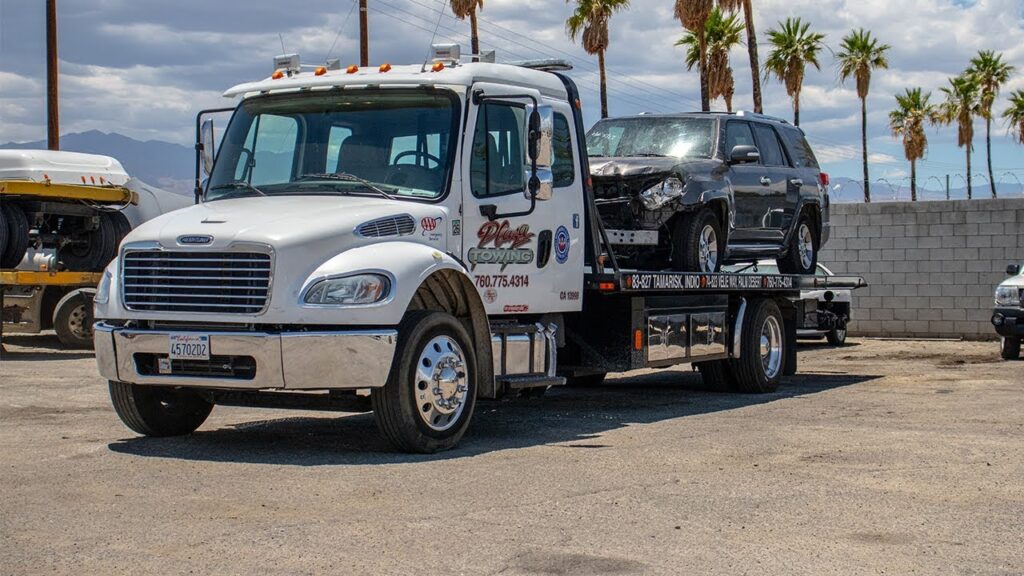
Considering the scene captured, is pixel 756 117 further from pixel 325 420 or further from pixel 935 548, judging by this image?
pixel 935 548

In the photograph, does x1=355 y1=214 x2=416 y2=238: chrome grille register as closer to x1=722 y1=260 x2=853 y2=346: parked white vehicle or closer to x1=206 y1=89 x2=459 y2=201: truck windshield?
x1=206 y1=89 x2=459 y2=201: truck windshield

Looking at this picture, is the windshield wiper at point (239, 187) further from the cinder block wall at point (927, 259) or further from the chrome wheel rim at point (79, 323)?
the cinder block wall at point (927, 259)

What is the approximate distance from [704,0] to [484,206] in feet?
85.5

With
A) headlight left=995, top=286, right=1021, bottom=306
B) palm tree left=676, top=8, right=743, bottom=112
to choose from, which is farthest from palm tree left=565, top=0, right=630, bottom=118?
headlight left=995, top=286, right=1021, bottom=306

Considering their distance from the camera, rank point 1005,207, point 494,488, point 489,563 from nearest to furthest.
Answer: point 489,563
point 494,488
point 1005,207

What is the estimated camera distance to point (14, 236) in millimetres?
19188

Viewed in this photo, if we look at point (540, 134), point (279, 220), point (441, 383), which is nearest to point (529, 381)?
point (441, 383)

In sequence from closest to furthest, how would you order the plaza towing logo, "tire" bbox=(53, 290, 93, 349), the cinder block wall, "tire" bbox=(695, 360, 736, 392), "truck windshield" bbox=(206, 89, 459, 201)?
1. "truck windshield" bbox=(206, 89, 459, 201)
2. the plaza towing logo
3. "tire" bbox=(695, 360, 736, 392)
4. "tire" bbox=(53, 290, 93, 349)
5. the cinder block wall

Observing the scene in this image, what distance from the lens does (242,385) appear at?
902 cm

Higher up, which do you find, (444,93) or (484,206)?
(444,93)

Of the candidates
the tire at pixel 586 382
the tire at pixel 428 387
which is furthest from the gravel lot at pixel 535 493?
the tire at pixel 586 382

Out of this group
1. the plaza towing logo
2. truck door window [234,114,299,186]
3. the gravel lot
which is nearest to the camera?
the gravel lot

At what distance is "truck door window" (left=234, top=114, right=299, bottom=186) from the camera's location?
10.3 m

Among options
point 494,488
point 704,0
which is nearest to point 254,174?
point 494,488
